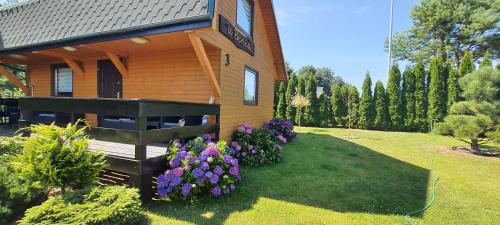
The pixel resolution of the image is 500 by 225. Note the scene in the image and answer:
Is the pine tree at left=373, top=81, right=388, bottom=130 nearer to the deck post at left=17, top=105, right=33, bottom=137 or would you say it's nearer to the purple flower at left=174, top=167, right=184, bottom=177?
the purple flower at left=174, top=167, right=184, bottom=177

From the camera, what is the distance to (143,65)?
636 cm

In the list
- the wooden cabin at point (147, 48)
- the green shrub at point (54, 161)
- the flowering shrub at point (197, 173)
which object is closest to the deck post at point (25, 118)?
the wooden cabin at point (147, 48)

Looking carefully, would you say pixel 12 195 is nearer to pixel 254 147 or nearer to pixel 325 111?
pixel 254 147

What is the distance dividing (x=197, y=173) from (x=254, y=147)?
252 cm

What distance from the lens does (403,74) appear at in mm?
14195

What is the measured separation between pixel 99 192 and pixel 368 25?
81.0 feet

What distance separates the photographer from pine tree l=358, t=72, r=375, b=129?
1498cm

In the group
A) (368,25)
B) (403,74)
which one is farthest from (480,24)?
(403,74)

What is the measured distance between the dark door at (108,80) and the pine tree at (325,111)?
42.7 feet

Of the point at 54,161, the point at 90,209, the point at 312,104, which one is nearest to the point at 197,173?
the point at 90,209

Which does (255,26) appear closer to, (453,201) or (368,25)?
(453,201)

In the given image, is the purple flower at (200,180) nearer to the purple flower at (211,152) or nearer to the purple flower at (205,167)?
the purple flower at (205,167)

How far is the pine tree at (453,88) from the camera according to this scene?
1245 cm

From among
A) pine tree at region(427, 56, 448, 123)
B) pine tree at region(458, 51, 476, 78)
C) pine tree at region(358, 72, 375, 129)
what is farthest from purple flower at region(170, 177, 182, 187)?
pine tree at region(458, 51, 476, 78)
